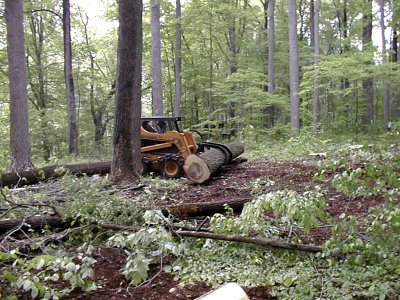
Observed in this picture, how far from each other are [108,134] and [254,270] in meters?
20.7

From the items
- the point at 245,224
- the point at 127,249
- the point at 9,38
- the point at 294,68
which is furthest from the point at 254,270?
the point at 294,68

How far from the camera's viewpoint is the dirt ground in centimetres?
311

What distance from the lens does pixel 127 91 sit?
747 centimetres

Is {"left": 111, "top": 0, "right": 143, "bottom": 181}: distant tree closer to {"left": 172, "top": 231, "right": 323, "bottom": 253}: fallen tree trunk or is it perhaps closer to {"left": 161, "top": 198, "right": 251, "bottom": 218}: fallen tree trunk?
{"left": 161, "top": 198, "right": 251, "bottom": 218}: fallen tree trunk

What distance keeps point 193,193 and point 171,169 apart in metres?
1.89

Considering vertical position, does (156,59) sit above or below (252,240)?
above

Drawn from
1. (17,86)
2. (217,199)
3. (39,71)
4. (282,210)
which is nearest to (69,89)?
(39,71)

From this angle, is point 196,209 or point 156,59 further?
point 156,59

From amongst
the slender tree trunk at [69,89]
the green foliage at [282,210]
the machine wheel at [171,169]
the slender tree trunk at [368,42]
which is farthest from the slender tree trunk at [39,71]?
the green foliage at [282,210]

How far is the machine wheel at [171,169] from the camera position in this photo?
8250 millimetres

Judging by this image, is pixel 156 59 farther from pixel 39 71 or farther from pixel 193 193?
pixel 39 71

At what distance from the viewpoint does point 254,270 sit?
3.40 m

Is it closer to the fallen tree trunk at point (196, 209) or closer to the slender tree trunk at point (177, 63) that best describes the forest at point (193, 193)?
the fallen tree trunk at point (196, 209)

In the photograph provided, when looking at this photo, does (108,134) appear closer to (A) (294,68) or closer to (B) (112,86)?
(B) (112,86)
